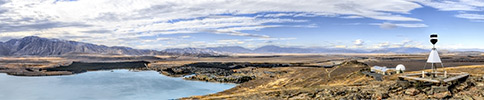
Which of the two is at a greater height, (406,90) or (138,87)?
(406,90)

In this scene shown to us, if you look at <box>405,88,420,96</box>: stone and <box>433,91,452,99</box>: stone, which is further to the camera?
<box>405,88,420,96</box>: stone

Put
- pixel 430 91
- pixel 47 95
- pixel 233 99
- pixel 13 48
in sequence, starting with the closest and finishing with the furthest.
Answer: pixel 430 91 → pixel 233 99 → pixel 47 95 → pixel 13 48

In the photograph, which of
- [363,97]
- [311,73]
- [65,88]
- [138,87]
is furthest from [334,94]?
[65,88]

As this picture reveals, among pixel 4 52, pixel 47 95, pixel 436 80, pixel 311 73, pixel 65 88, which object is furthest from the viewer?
pixel 4 52

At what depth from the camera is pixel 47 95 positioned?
29.6 m

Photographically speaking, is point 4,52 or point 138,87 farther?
point 4,52

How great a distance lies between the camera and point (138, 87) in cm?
3488

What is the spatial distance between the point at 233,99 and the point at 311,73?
5889 mm

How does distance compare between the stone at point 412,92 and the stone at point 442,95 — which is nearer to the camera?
the stone at point 442,95

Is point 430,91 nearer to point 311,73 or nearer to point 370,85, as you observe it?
point 370,85

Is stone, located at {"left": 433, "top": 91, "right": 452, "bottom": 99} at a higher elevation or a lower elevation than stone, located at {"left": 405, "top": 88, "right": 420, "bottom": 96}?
lower

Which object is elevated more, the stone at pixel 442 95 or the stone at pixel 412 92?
the stone at pixel 412 92

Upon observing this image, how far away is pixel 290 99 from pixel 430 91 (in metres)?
4.97

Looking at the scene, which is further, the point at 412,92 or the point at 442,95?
the point at 412,92
